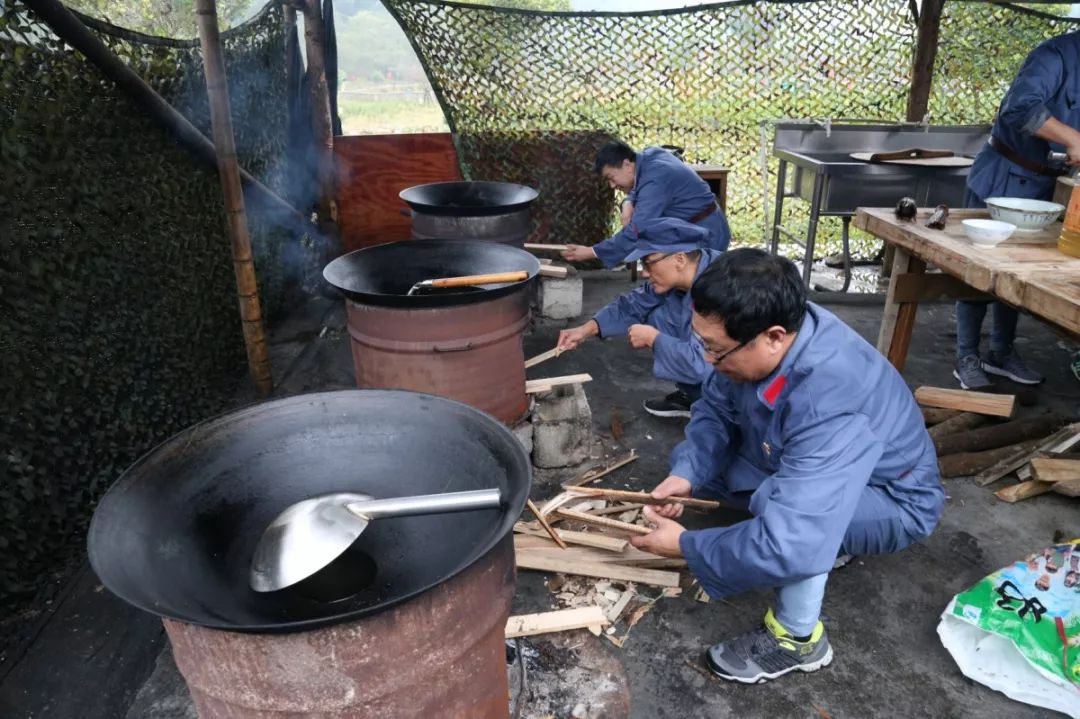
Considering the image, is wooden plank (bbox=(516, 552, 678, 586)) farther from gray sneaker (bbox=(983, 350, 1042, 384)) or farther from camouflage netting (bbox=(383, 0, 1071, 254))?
camouflage netting (bbox=(383, 0, 1071, 254))

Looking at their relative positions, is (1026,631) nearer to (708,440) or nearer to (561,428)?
(708,440)

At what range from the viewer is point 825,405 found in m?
2.34

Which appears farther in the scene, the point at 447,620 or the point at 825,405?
the point at 825,405

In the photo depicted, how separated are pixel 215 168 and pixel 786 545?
4.89 meters

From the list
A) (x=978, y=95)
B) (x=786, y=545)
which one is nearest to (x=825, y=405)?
(x=786, y=545)

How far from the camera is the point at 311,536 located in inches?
73.6

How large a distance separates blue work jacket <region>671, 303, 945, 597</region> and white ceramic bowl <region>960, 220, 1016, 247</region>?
4.43 feet

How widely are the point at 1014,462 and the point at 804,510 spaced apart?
8.79 ft

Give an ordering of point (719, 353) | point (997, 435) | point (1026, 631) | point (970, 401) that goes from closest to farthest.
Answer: point (719, 353), point (1026, 631), point (997, 435), point (970, 401)

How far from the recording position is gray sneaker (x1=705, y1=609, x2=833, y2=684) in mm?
2725

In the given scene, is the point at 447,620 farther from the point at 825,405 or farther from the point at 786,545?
the point at 825,405

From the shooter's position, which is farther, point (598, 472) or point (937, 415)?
point (937, 415)

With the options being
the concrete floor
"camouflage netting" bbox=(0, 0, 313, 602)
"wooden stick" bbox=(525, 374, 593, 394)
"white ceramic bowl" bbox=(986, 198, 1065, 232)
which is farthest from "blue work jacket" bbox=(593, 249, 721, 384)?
"camouflage netting" bbox=(0, 0, 313, 602)

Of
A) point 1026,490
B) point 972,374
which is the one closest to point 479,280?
point 1026,490
